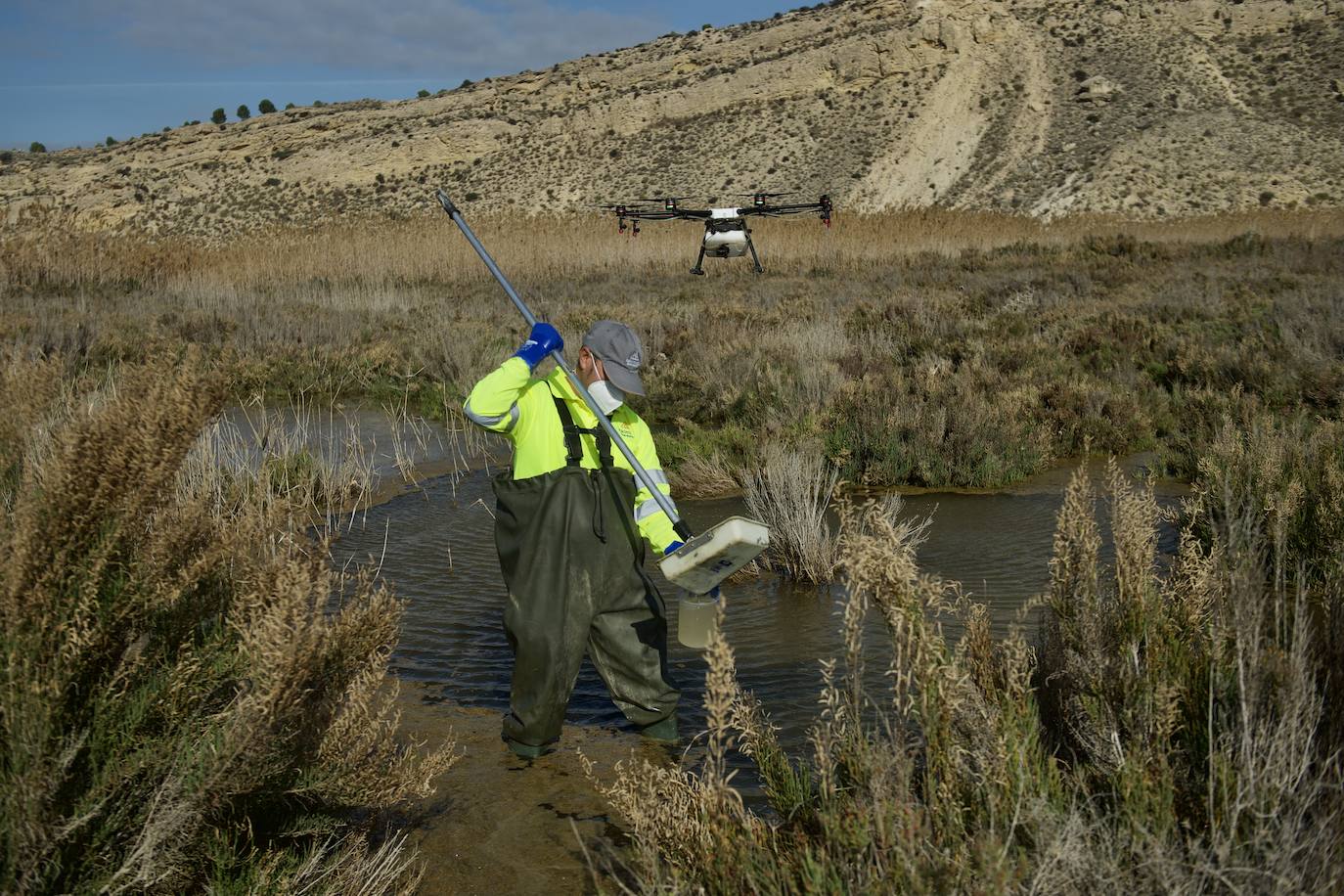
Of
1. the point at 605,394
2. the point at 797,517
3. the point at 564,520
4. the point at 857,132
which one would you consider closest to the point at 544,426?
the point at 605,394

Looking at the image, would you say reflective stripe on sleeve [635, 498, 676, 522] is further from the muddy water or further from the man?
the muddy water

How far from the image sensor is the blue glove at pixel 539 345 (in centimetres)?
438

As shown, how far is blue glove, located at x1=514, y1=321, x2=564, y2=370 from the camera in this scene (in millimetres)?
4379

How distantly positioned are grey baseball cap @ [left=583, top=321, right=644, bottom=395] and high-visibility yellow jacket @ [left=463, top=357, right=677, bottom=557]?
7.4 inches

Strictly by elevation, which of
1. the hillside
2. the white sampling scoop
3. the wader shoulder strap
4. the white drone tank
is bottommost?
the white sampling scoop

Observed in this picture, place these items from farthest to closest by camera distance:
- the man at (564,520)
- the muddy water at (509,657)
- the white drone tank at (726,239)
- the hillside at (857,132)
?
the hillside at (857,132)
the white drone tank at (726,239)
the man at (564,520)
the muddy water at (509,657)

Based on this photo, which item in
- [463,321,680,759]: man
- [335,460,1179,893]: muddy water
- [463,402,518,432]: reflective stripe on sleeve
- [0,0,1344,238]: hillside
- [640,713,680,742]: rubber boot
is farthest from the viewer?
[0,0,1344,238]: hillside

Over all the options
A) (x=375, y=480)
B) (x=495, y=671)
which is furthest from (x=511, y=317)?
(x=495, y=671)

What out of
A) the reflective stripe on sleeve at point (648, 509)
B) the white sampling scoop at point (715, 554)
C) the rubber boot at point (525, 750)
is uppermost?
the reflective stripe on sleeve at point (648, 509)

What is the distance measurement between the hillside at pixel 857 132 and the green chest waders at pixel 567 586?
147ft

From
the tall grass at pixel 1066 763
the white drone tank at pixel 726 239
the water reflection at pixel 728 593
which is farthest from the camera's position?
the white drone tank at pixel 726 239

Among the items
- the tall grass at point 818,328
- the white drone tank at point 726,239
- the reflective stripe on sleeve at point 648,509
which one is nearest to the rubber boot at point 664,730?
the reflective stripe on sleeve at point 648,509

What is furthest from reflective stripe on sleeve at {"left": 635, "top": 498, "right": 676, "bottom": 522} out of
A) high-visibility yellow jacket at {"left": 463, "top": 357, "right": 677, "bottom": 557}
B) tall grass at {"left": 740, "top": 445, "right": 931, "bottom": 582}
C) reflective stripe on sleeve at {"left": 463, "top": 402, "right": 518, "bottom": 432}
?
tall grass at {"left": 740, "top": 445, "right": 931, "bottom": 582}

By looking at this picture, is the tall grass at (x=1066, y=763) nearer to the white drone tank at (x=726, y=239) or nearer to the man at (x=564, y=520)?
the man at (x=564, y=520)
